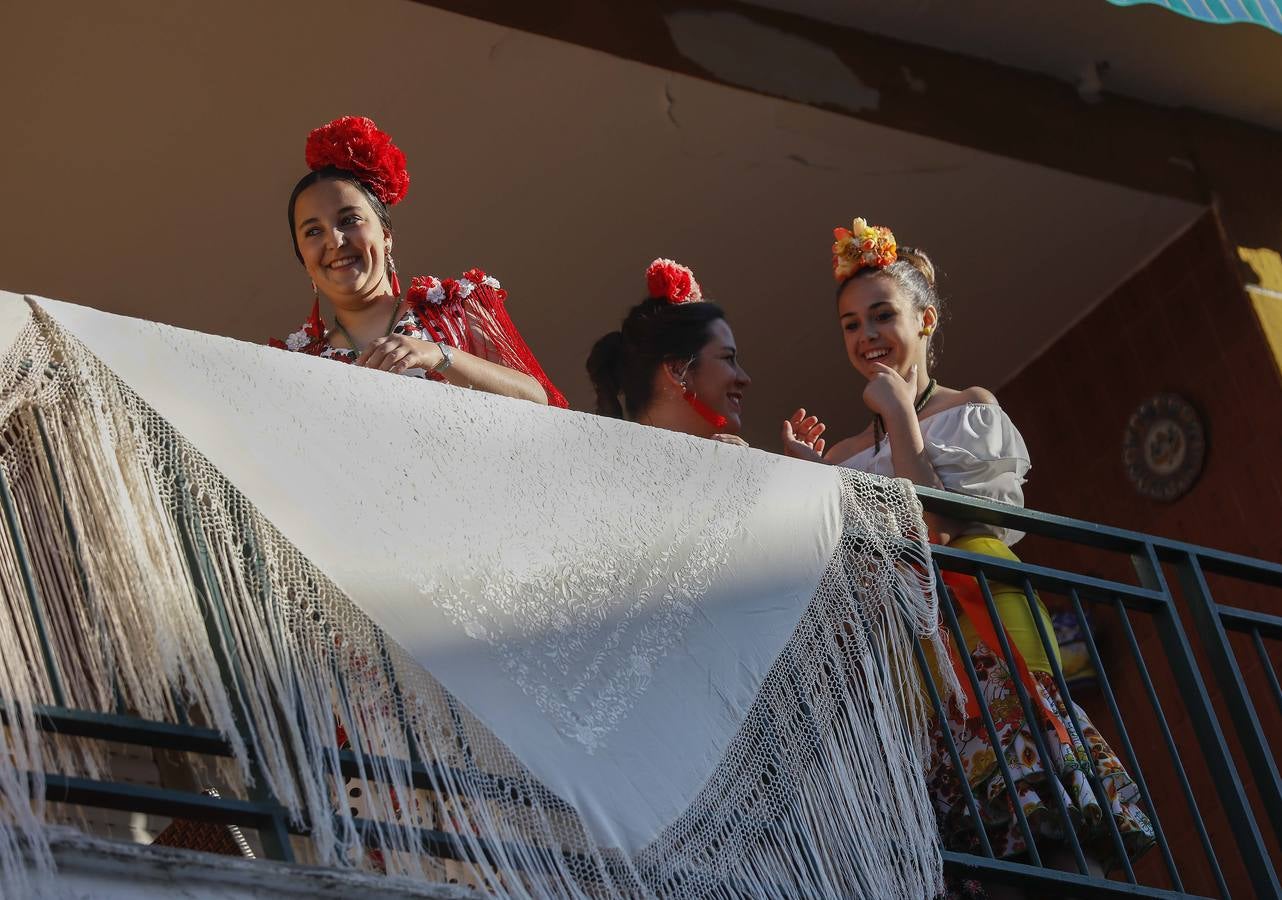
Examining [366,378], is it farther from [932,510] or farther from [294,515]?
[932,510]

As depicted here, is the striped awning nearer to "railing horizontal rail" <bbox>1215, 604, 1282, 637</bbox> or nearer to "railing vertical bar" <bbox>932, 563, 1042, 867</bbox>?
"railing horizontal rail" <bbox>1215, 604, 1282, 637</bbox>

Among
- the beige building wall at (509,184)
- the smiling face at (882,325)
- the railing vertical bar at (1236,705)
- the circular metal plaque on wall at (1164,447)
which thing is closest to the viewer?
the railing vertical bar at (1236,705)

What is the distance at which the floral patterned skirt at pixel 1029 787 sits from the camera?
12.0ft

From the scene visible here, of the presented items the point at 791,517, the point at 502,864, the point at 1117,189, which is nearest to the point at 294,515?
the point at 502,864

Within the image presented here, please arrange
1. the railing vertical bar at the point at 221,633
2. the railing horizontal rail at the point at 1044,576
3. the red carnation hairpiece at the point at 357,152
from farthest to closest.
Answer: the red carnation hairpiece at the point at 357,152, the railing horizontal rail at the point at 1044,576, the railing vertical bar at the point at 221,633

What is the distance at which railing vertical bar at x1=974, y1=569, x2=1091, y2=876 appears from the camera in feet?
11.5

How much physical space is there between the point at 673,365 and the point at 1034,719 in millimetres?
1392

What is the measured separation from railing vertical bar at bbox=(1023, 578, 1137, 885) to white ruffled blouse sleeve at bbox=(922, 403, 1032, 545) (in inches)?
10.5

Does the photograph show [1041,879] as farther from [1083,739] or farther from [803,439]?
[803,439]

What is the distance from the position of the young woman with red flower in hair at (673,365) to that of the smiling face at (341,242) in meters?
0.70

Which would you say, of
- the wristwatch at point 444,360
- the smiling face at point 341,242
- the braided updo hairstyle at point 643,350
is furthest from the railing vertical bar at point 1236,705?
the smiling face at point 341,242

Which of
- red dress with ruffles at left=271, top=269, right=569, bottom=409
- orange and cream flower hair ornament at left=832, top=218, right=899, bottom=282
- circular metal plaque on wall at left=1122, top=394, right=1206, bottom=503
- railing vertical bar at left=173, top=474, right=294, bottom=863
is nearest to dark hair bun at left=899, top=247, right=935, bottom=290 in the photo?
orange and cream flower hair ornament at left=832, top=218, right=899, bottom=282

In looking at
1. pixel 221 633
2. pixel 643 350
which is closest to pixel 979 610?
pixel 643 350

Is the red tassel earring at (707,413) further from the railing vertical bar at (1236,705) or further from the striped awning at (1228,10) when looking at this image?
the striped awning at (1228,10)
